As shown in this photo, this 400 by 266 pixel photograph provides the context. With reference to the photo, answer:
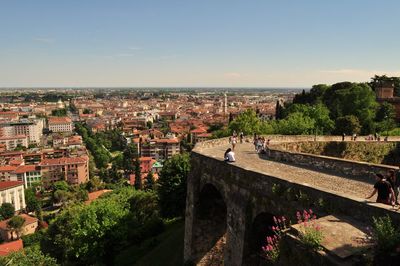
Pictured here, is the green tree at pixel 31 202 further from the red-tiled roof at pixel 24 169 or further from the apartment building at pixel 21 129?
the apartment building at pixel 21 129

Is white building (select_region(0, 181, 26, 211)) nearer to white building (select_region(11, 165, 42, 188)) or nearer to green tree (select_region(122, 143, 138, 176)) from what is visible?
white building (select_region(11, 165, 42, 188))

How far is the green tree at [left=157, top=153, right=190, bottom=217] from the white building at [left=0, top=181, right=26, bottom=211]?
215ft

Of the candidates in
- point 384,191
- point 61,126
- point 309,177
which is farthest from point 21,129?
point 384,191

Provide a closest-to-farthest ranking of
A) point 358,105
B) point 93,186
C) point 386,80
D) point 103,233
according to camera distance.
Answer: point 103,233 < point 358,105 < point 386,80 < point 93,186

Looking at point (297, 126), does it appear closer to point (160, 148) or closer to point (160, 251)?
point (160, 251)

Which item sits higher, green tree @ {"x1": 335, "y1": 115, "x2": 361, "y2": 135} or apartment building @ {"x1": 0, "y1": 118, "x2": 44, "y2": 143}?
green tree @ {"x1": 335, "y1": 115, "x2": 361, "y2": 135}

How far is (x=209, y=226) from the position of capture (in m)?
18.1

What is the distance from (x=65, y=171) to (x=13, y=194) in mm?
17280

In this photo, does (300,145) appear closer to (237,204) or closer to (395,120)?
(237,204)

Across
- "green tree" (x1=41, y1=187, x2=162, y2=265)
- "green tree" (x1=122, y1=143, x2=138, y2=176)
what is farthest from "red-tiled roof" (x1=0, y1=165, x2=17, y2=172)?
"green tree" (x1=41, y1=187, x2=162, y2=265)

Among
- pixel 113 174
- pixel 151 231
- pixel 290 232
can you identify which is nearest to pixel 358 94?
pixel 151 231

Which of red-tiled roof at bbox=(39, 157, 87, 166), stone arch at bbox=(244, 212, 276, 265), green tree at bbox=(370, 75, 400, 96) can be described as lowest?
red-tiled roof at bbox=(39, 157, 87, 166)

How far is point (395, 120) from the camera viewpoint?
50.6 metres

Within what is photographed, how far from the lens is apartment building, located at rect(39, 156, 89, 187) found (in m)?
97.8
